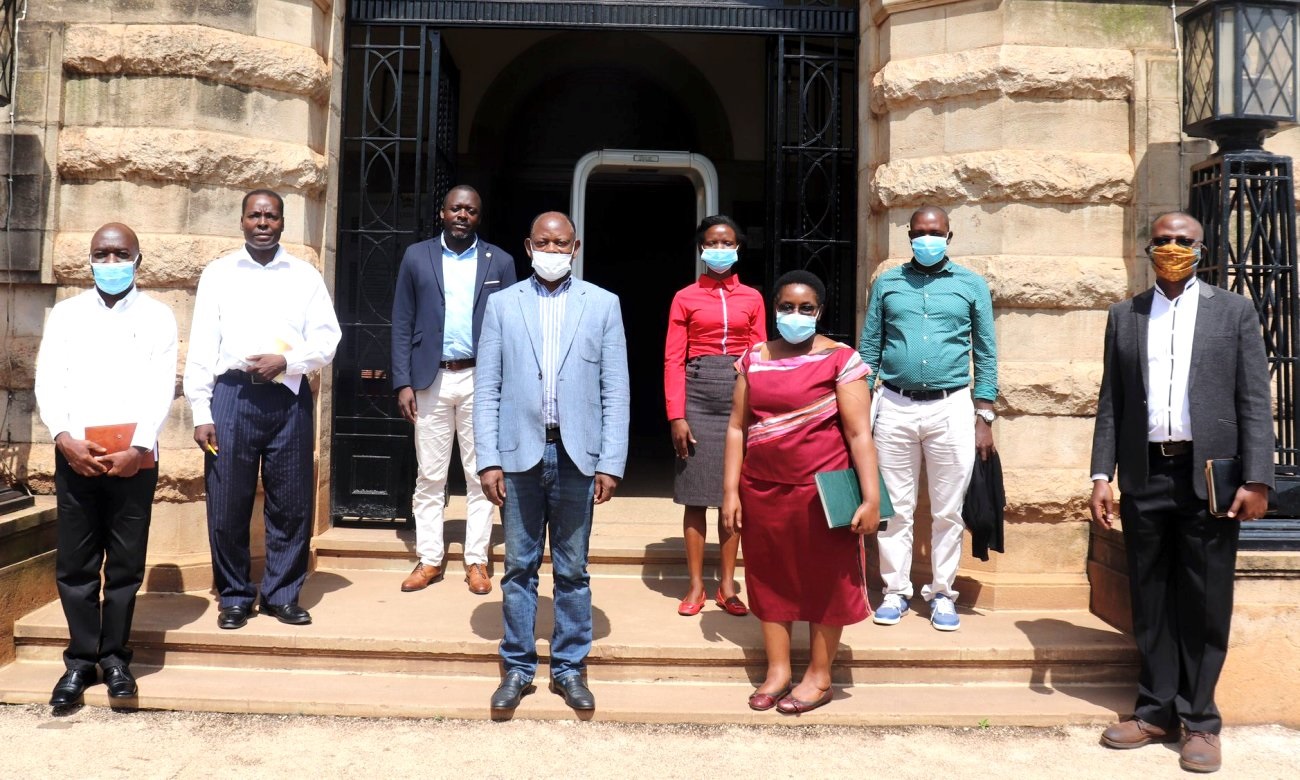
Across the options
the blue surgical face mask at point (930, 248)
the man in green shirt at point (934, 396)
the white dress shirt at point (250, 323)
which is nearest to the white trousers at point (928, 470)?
the man in green shirt at point (934, 396)

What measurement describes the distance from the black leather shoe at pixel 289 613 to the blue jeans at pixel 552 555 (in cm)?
118

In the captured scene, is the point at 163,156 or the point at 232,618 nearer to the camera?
the point at 232,618

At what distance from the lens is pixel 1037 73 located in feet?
Result: 19.1

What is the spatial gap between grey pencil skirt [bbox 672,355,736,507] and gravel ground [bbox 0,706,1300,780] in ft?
4.55

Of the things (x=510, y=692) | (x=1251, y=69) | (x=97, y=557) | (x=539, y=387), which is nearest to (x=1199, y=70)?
(x=1251, y=69)

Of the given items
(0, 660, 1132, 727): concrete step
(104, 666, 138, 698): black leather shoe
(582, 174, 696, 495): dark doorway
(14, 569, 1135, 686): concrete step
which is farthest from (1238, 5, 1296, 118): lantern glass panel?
(582, 174, 696, 495): dark doorway

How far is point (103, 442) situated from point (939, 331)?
12.9ft

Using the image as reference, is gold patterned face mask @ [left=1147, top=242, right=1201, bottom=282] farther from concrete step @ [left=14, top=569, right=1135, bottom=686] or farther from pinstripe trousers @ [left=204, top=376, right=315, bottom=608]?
pinstripe trousers @ [left=204, top=376, right=315, bottom=608]

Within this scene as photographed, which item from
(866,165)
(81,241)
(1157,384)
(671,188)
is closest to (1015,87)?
(866,165)

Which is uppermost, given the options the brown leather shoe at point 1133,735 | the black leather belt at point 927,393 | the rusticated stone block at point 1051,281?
the rusticated stone block at point 1051,281

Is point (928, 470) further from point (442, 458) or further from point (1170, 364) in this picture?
point (442, 458)

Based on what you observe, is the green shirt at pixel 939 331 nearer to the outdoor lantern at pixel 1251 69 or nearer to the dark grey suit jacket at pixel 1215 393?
the dark grey suit jacket at pixel 1215 393

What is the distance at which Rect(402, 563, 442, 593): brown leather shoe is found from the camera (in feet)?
19.1

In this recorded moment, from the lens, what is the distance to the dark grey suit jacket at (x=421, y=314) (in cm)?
570
